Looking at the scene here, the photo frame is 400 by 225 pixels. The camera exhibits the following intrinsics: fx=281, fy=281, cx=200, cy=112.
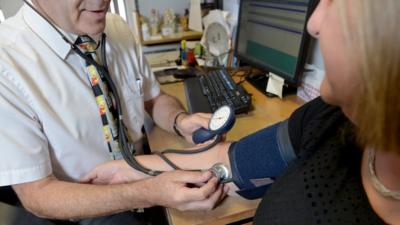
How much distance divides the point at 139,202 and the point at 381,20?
663 mm

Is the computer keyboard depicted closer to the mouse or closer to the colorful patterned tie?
the mouse

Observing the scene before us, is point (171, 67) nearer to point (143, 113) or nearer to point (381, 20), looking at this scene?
point (143, 113)

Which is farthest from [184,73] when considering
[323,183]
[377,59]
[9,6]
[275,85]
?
[9,6]

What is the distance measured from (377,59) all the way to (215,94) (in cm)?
94

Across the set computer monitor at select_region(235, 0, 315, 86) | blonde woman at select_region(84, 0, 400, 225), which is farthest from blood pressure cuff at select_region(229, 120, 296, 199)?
computer monitor at select_region(235, 0, 315, 86)

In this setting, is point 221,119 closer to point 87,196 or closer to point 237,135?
point 237,135

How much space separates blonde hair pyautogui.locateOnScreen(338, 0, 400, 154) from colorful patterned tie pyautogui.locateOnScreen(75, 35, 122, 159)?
2.54ft

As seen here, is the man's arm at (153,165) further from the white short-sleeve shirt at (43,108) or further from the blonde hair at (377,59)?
the blonde hair at (377,59)

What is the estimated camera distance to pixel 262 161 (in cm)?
72

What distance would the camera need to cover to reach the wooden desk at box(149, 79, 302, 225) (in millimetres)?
683

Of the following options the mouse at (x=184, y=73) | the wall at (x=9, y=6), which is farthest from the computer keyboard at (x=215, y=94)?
the wall at (x=9, y=6)

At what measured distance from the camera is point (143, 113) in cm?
114

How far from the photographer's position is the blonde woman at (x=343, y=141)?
0.30 meters

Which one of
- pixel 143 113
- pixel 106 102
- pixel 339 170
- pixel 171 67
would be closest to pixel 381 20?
pixel 339 170
